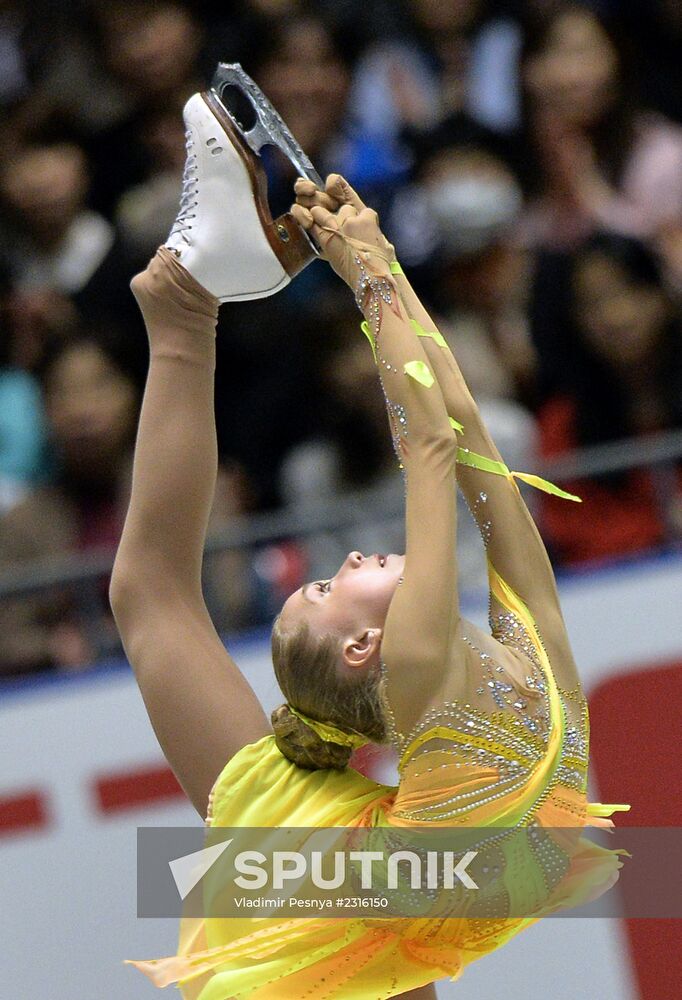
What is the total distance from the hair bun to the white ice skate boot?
64cm

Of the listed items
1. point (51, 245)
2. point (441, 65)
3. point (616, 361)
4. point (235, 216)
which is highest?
point (441, 65)

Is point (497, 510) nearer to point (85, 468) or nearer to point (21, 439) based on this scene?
point (85, 468)

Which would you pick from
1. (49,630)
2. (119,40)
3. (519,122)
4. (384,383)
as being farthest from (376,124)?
(384,383)

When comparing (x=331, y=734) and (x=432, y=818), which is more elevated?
(x=331, y=734)

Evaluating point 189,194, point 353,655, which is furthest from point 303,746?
point 189,194

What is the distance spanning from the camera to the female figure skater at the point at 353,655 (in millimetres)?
2006

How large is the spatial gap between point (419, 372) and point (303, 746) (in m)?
0.57

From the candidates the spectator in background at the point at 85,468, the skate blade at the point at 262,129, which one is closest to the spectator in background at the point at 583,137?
the spectator in background at the point at 85,468

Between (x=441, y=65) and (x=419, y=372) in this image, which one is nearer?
(x=419, y=372)

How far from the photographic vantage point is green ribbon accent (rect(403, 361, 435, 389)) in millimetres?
1992

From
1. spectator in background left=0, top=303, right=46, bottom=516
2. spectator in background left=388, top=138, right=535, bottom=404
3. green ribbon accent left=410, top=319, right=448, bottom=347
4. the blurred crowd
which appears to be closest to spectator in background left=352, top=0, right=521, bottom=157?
the blurred crowd

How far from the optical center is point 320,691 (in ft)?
6.93

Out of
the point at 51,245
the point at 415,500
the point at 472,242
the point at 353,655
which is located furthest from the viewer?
the point at 51,245

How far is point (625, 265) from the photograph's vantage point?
3734 mm
